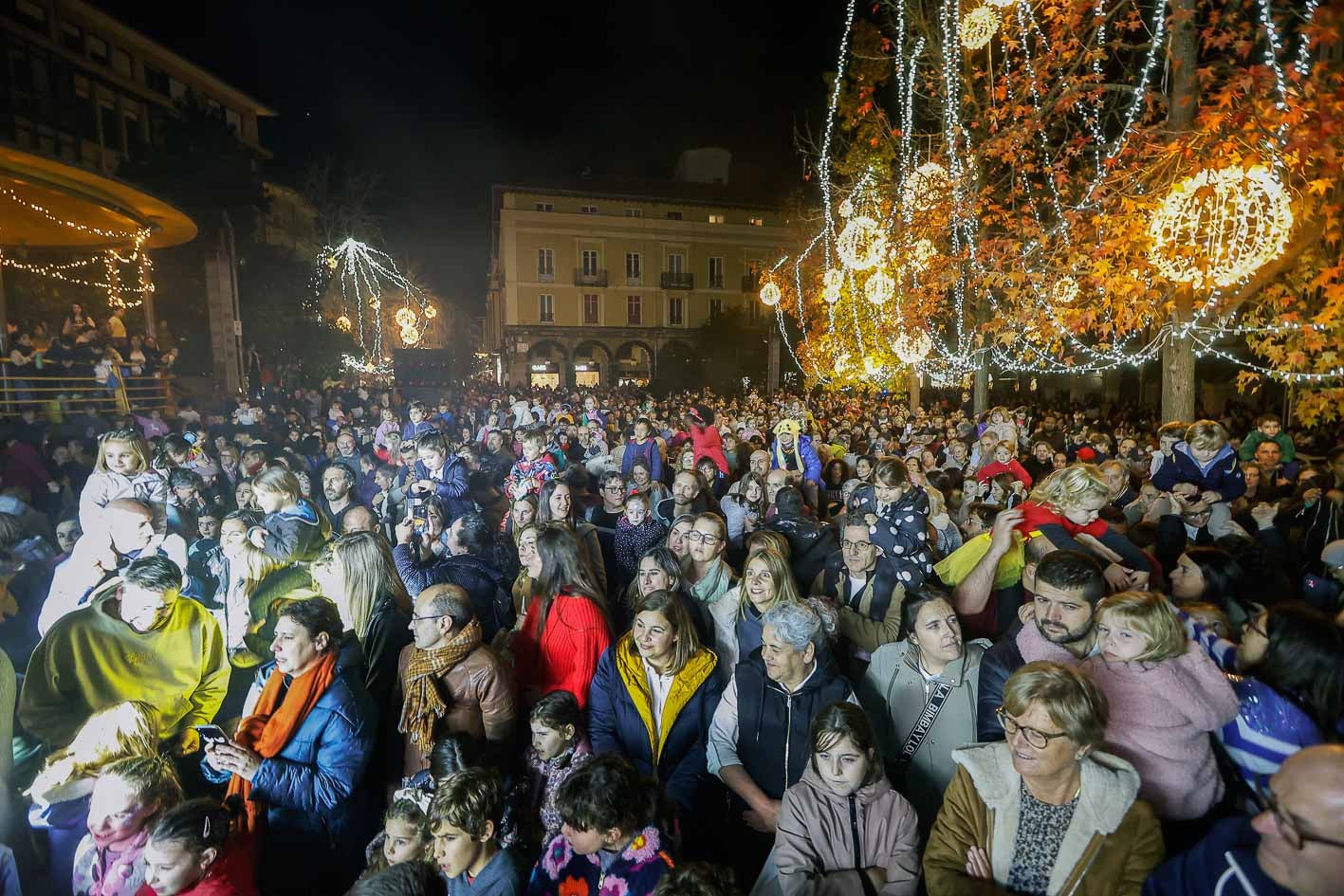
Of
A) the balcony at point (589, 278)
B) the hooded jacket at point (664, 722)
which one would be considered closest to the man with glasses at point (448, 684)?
the hooded jacket at point (664, 722)

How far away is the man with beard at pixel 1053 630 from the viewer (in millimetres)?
2670

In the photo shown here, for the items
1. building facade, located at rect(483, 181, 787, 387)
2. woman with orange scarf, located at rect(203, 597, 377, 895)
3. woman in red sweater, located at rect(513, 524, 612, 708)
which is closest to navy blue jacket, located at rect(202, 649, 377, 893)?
woman with orange scarf, located at rect(203, 597, 377, 895)

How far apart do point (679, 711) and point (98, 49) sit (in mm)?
30152

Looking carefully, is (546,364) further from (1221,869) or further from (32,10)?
(1221,869)

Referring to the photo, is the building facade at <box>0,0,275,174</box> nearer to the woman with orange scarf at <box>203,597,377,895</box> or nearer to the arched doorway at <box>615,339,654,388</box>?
the woman with orange scarf at <box>203,597,377,895</box>

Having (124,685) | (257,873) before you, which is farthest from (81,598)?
(257,873)

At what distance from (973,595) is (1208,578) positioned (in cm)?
129

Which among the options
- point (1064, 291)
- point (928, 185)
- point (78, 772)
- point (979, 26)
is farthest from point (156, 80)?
point (78, 772)

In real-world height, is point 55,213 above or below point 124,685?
above

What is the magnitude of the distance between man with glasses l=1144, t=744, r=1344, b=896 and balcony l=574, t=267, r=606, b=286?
4407 centimetres

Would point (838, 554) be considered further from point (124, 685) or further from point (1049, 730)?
point (124, 685)

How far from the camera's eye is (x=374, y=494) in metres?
7.31

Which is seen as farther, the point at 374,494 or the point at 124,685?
the point at 374,494

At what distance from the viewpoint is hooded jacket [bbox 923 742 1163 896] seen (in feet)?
6.47
